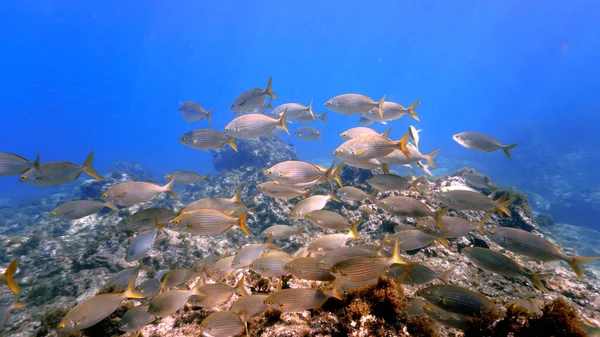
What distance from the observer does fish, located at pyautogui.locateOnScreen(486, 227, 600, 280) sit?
301 cm

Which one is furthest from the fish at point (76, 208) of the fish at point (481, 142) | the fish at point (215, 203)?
the fish at point (481, 142)

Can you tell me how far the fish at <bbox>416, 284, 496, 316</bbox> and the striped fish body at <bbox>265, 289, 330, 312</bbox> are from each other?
121 cm

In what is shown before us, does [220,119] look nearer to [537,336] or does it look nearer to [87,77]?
[87,77]

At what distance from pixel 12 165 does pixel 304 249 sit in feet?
16.0

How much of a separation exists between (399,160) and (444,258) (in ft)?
8.22

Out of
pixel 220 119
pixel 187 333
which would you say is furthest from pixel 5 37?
pixel 187 333

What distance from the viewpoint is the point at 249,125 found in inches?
202

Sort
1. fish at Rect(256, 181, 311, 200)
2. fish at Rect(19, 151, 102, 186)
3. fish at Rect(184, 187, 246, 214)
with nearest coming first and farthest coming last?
fish at Rect(19, 151, 102, 186) < fish at Rect(184, 187, 246, 214) < fish at Rect(256, 181, 311, 200)

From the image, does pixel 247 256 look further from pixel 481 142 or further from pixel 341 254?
pixel 481 142

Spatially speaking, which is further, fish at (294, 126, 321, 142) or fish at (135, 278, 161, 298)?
fish at (294, 126, 321, 142)

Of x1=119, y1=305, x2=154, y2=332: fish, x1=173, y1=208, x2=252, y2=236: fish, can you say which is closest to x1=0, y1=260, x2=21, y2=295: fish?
x1=119, y1=305, x2=154, y2=332: fish

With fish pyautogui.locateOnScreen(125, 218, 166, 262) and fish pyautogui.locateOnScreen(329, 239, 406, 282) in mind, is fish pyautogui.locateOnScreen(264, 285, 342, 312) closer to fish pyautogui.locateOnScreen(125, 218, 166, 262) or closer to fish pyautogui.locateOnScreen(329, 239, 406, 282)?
fish pyautogui.locateOnScreen(329, 239, 406, 282)

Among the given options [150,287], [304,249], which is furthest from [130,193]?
[304,249]

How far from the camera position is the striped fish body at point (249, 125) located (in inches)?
202
